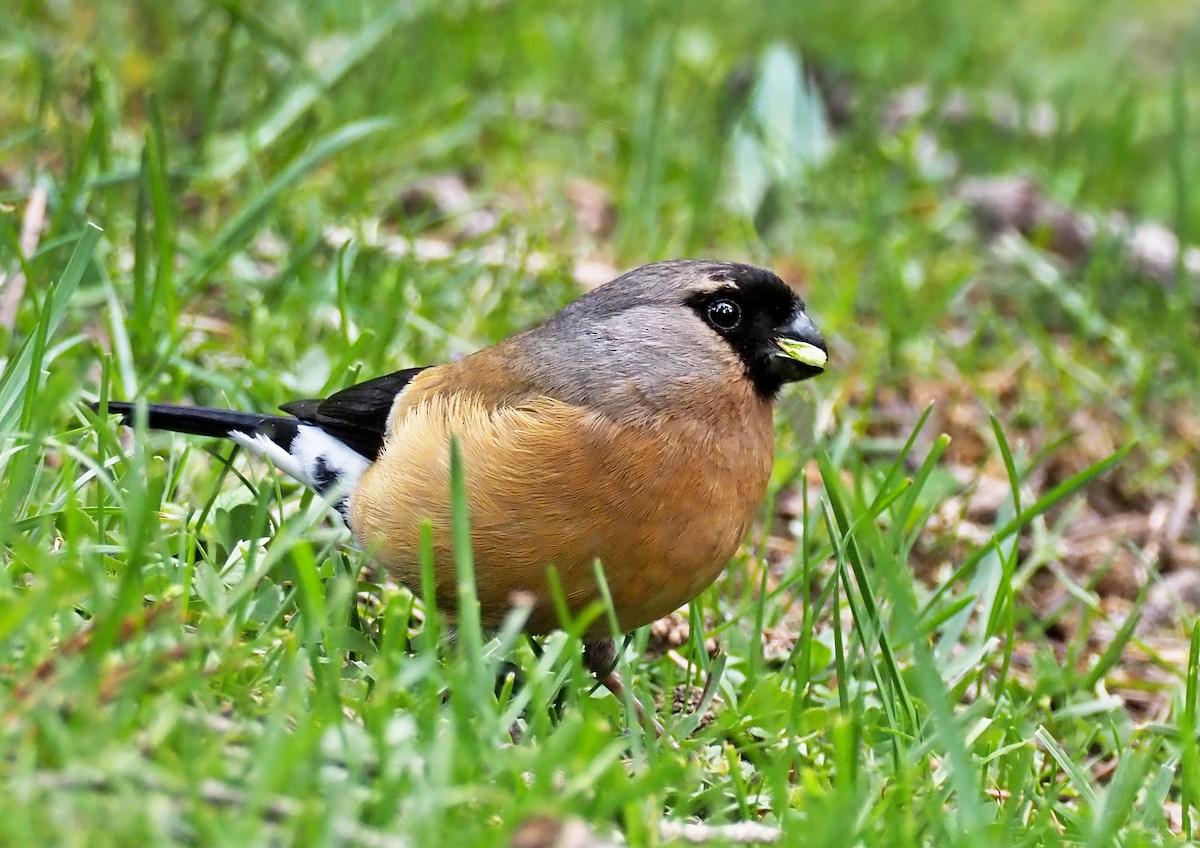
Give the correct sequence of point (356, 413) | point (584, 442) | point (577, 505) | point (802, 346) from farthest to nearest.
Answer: point (356, 413) → point (802, 346) → point (584, 442) → point (577, 505)

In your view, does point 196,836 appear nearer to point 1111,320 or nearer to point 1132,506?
point 1132,506

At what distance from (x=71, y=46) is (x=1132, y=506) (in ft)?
14.5

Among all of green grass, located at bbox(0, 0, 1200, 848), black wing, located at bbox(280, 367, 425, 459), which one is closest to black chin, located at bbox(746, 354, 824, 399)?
green grass, located at bbox(0, 0, 1200, 848)

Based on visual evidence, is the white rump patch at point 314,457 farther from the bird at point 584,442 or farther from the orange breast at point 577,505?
the orange breast at point 577,505

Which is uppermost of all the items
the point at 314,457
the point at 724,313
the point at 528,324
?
the point at 724,313

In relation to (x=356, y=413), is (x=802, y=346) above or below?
above

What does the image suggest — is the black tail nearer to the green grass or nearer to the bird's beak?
the green grass

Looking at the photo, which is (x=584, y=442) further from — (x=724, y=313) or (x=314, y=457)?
(x=314, y=457)

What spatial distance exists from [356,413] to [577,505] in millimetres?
879

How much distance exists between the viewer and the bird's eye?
11.8ft

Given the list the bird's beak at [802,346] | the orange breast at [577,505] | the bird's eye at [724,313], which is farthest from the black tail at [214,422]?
the bird's beak at [802,346]

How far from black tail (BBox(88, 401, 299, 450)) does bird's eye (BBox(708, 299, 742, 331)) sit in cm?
108

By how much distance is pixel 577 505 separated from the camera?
10.2 feet

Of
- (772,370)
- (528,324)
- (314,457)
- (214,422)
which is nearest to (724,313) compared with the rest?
(772,370)
